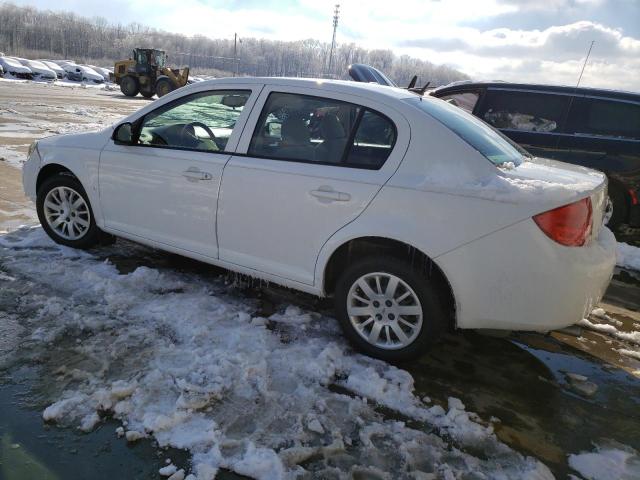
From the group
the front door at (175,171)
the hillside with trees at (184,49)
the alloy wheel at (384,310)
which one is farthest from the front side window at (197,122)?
the hillside with trees at (184,49)

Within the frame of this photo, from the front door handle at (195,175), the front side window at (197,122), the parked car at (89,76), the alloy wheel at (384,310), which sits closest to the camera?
the alloy wheel at (384,310)

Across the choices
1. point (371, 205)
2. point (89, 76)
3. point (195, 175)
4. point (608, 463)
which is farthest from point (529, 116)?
point (89, 76)

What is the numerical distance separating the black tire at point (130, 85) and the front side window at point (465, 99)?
90.8 feet

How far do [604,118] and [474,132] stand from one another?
3.74 meters

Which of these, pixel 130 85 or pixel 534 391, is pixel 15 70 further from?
pixel 534 391

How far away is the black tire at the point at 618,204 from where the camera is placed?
19.9 feet

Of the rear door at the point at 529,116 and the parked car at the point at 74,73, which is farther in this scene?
the parked car at the point at 74,73

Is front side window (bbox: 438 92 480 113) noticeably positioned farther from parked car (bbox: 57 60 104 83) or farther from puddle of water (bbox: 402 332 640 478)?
parked car (bbox: 57 60 104 83)

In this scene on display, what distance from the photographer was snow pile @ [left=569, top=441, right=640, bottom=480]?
7.84 feet

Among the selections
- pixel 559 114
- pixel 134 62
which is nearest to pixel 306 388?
pixel 559 114

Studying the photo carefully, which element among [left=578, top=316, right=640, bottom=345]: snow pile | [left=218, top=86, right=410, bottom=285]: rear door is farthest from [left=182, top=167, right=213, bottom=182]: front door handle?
[left=578, top=316, right=640, bottom=345]: snow pile

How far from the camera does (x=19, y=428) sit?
7.83 ft

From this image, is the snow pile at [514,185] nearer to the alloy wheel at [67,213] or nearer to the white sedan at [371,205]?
the white sedan at [371,205]

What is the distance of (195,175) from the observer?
3.67m
